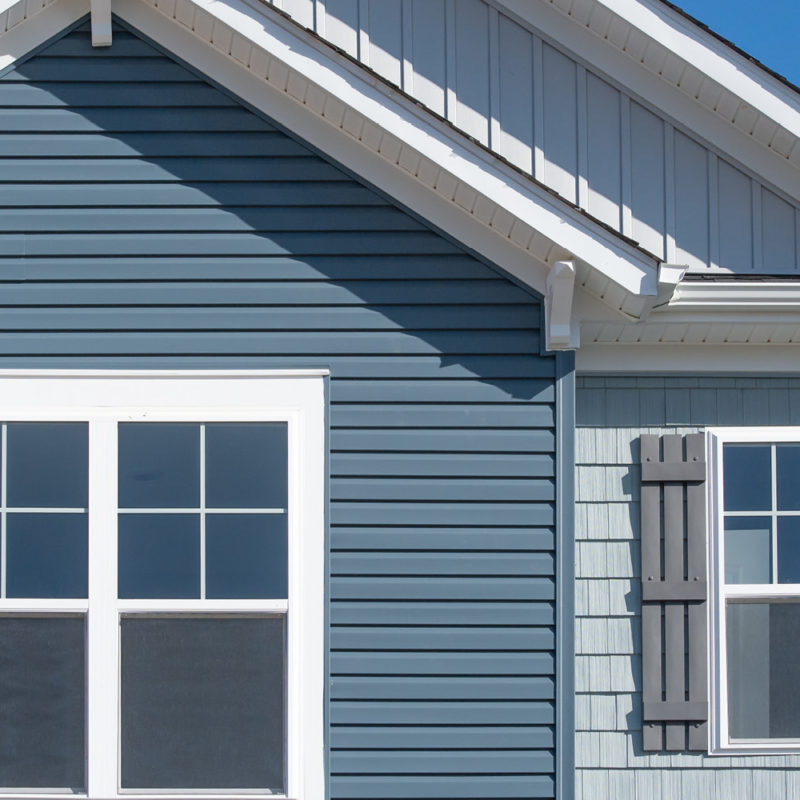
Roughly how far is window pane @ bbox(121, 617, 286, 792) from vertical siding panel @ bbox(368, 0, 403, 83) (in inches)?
107

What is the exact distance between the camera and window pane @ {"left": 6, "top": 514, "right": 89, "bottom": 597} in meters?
3.79

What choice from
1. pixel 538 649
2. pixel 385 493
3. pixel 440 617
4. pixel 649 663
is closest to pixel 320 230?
pixel 385 493

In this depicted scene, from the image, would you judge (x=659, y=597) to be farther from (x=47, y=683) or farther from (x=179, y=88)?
(x=179, y=88)

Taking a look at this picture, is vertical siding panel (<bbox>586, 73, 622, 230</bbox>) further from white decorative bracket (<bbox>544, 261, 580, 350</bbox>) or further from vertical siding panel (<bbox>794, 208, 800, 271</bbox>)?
vertical siding panel (<bbox>794, 208, 800, 271</bbox>)

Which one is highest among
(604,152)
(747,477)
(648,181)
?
(604,152)

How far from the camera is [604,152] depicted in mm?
4191

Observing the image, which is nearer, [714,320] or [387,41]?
[714,320]

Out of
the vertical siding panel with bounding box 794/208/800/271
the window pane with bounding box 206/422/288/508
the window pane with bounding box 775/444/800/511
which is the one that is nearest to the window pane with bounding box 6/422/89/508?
the window pane with bounding box 206/422/288/508

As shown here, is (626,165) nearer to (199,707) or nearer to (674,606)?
(674,606)

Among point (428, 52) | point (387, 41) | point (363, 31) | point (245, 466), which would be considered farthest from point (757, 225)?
point (245, 466)

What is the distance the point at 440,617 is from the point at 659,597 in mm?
994

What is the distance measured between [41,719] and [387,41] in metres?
3.46

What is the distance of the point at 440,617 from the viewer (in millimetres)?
3836

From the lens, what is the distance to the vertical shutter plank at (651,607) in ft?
13.0
